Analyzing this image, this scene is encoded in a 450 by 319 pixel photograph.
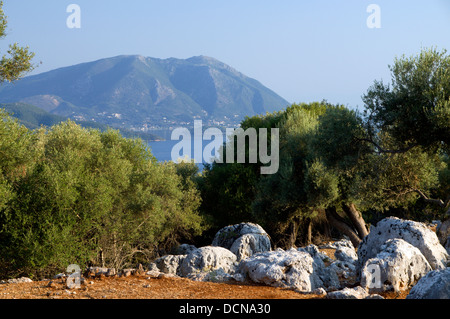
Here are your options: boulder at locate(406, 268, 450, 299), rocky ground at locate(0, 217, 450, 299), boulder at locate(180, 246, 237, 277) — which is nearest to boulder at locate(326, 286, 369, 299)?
rocky ground at locate(0, 217, 450, 299)

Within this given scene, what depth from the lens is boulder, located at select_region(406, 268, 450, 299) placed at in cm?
758

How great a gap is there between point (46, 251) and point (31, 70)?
6.76m

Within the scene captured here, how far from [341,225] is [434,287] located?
62.1 ft

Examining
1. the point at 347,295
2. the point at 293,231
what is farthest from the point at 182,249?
the point at 347,295

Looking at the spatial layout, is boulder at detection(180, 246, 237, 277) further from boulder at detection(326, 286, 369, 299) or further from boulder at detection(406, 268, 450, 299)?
boulder at detection(406, 268, 450, 299)

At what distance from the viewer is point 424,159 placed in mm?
20219

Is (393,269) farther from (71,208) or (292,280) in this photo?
(71,208)

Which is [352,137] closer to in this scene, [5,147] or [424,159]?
[424,159]

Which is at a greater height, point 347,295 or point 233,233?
point 347,295

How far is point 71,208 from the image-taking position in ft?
49.5

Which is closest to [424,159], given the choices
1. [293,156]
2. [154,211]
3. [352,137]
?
[352,137]

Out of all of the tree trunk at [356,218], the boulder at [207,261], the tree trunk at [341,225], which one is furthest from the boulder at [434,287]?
the tree trunk at [356,218]

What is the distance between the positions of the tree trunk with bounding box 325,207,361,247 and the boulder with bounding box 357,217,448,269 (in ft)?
42.2

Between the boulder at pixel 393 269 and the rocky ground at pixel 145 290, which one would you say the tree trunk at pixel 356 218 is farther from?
the rocky ground at pixel 145 290
